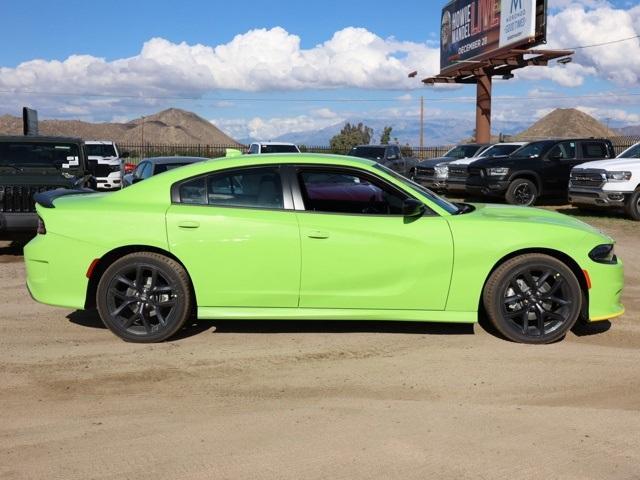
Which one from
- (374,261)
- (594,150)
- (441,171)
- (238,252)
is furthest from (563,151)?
(238,252)

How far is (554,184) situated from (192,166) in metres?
13.7

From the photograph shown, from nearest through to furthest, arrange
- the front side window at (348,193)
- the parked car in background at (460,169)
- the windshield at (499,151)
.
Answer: the front side window at (348,193), the parked car in background at (460,169), the windshield at (499,151)

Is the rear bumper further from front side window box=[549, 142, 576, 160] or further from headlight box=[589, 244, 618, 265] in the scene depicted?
front side window box=[549, 142, 576, 160]

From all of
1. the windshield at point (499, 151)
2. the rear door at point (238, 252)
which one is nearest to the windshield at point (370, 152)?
the windshield at point (499, 151)

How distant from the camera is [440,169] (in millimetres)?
21812

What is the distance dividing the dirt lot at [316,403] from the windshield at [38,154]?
550 cm

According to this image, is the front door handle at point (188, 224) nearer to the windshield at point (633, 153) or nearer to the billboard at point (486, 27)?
the windshield at point (633, 153)

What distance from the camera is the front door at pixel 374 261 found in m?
5.50

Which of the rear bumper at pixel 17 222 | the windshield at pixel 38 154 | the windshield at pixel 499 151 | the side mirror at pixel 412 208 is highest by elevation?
the windshield at pixel 499 151

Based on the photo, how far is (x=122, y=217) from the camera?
5.57 meters

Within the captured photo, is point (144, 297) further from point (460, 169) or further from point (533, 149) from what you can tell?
point (460, 169)

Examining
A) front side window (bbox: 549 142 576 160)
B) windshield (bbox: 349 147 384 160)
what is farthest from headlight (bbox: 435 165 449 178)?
front side window (bbox: 549 142 576 160)

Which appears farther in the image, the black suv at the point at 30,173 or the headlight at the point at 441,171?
the headlight at the point at 441,171

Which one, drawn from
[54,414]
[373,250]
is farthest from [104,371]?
[373,250]
